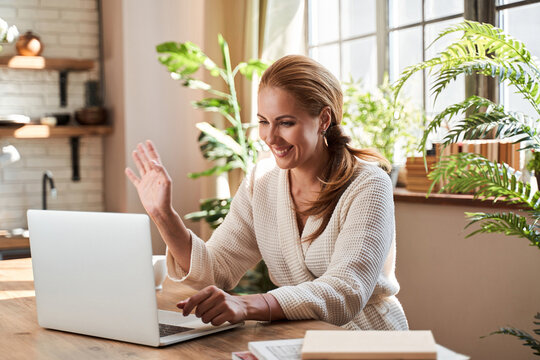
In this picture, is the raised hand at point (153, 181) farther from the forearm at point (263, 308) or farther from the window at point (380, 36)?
the window at point (380, 36)

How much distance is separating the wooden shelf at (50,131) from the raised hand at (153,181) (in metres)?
3.28

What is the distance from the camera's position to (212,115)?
4746 mm

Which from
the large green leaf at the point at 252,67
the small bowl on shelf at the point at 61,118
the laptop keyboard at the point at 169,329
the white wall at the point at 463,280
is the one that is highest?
the large green leaf at the point at 252,67

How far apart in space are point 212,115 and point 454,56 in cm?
259

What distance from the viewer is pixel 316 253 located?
1901mm

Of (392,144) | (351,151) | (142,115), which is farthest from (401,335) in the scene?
(142,115)

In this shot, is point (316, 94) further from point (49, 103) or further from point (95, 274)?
point (49, 103)

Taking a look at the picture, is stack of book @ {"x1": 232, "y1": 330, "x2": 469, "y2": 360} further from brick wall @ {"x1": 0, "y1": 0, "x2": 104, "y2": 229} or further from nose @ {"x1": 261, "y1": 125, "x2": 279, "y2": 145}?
brick wall @ {"x1": 0, "y1": 0, "x2": 104, "y2": 229}

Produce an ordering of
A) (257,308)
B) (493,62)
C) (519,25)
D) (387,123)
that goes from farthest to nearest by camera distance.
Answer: (387,123) → (519,25) → (493,62) → (257,308)

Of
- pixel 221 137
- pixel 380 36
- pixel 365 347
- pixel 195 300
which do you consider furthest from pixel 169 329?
pixel 380 36

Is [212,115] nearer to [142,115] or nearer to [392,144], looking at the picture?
[142,115]

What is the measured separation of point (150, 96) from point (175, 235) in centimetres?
327

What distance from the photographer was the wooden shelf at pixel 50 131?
186 inches

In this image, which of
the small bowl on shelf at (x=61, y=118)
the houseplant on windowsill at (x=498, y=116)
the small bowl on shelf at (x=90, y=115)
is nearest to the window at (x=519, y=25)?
the houseplant on windowsill at (x=498, y=116)
